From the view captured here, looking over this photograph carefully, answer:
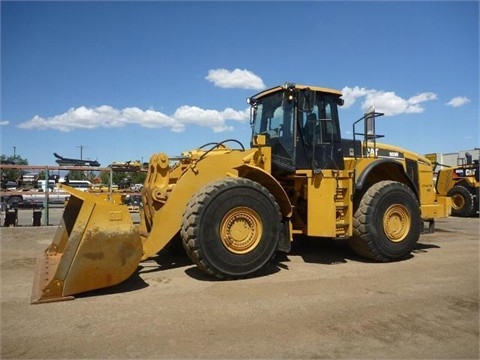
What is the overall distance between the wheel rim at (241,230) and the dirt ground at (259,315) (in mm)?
485

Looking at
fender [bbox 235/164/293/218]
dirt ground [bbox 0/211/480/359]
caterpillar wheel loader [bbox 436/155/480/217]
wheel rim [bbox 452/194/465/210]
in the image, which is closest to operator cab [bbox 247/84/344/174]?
fender [bbox 235/164/293/218]

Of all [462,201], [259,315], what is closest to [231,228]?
[259,315]

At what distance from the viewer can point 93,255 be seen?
15.5 feet

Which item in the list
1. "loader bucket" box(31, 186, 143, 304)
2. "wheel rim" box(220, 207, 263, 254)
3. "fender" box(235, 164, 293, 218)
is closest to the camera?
"loader bucket" box(31, 186, 143, 304)

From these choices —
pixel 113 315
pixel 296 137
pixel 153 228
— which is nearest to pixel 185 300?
pixel 113 315

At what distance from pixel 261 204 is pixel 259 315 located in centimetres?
189

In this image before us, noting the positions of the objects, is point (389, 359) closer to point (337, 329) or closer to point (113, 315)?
point (337, 329)

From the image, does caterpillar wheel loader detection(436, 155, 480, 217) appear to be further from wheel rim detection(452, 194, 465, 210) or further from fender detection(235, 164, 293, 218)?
A: fender detection(235, 164, 293, 218)

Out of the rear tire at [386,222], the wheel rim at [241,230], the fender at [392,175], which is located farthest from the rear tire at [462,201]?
the wheel rim at [241,230]

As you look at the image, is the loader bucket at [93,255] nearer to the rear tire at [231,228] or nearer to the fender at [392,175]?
the rear tire at [231,228]

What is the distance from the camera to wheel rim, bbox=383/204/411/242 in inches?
287

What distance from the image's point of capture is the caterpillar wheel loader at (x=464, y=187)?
17156mm

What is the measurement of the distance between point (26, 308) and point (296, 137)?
457 centimetres

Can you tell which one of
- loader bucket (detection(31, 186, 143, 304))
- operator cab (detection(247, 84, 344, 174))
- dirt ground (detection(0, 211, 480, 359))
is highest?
operator cab (detection(247, 84, 344, 174))
